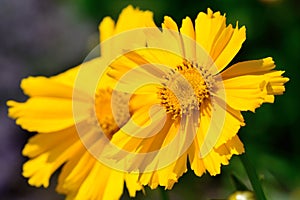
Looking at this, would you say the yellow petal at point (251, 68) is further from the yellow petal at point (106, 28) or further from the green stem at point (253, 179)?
the yellow petal at point (106, 28)

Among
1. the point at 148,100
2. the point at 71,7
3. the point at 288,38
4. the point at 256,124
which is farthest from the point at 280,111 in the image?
the point at 148,100

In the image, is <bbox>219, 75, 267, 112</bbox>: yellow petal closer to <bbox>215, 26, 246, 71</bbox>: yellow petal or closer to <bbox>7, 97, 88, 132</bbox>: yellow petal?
<bbox>215, 26, 246, 71</bbox>: yellow petal

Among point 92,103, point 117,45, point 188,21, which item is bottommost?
point 92,103

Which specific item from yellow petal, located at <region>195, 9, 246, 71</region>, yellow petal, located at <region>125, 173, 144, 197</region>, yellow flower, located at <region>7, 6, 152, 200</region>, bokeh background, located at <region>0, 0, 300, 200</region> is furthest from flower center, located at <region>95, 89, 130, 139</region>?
bokeh background, located at <region>0, 0, 300, 200</region>

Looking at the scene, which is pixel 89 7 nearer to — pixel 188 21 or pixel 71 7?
pixel 71 7

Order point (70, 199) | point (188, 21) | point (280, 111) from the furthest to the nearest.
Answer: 1. point (280, 111)
2. point (70, 199)
3. point (188, 21)

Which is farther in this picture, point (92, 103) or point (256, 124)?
point (256, 124)
